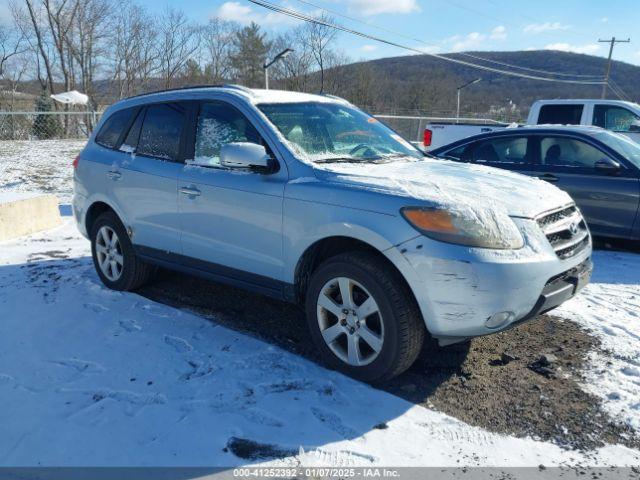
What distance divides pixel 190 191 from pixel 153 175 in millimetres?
515

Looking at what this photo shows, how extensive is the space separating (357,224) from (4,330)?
9.73 ft

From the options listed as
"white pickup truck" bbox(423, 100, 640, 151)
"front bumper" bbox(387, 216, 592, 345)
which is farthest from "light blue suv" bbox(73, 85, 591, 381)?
"white pickup truck" bbox(423, 100, 640, 151)

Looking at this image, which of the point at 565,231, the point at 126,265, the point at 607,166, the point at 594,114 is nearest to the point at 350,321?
the point at 565,231

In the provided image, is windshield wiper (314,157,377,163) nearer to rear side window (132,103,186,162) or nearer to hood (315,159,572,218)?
hood (315,159,572,218)

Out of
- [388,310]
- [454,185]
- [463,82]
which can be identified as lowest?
[388,310]

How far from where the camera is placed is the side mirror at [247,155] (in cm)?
351

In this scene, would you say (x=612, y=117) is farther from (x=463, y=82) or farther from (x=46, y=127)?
(x=463, y=82)

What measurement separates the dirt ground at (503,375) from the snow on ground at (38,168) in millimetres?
7059

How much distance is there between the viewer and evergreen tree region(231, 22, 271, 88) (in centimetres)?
5316

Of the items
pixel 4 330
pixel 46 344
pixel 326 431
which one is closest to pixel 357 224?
pixel 326 431

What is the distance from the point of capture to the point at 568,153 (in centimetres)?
673

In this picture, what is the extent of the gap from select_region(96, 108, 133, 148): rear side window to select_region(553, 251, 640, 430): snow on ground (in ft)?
13.9

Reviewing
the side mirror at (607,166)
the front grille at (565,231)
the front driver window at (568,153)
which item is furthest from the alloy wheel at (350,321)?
the front driver window at (568,153)

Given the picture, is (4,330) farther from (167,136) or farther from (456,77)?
(456,77)
